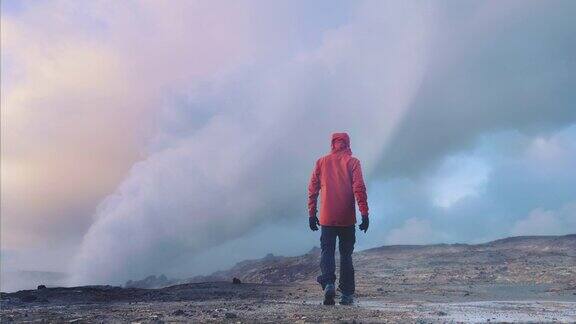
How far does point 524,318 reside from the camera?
7805mm

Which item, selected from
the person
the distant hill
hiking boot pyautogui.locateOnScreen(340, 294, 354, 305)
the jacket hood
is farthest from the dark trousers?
the distant hill

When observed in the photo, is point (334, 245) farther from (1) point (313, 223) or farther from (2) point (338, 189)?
(2) point (338, 189)

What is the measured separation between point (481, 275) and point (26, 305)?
15.0m

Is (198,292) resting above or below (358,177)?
below

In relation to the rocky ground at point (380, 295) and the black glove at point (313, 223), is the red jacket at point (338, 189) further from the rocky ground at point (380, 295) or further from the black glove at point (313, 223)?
the rocky ground at point (380, 295)

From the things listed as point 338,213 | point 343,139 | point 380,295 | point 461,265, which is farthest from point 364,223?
point 461,265

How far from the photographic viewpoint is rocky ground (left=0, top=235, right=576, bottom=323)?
326 inches

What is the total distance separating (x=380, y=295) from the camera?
13.1 meters

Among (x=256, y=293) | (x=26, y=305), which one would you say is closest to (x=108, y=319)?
(x=26, y=305)

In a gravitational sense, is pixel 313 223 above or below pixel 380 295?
above

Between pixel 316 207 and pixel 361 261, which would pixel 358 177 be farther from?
pixel 361 261

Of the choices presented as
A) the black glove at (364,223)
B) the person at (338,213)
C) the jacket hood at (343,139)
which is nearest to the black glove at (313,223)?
the person at (338,213)

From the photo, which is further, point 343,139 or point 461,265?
point 461,265

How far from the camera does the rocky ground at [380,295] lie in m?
8.28
